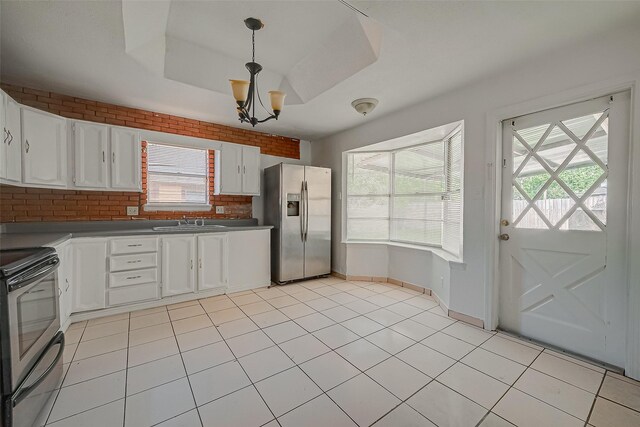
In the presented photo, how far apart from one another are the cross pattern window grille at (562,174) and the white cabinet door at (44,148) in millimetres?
4587

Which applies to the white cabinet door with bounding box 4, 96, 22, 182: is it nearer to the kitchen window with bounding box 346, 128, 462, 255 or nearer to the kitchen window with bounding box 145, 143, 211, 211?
the kitchen window with bounding box 145, 143, 211, 211

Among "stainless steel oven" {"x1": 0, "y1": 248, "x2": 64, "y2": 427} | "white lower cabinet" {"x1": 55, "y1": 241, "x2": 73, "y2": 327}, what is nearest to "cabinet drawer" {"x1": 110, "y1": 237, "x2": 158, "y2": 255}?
"white lower cabinet" {"x1": 55, "y1": 241, "x2": 73, "y2": 327}

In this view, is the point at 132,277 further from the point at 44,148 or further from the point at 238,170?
the point at 238,170

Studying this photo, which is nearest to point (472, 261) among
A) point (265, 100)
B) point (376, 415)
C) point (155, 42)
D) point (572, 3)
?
point (376, 415)

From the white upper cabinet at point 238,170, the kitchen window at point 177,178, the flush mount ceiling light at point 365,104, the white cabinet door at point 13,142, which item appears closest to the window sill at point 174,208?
the kitchen window at point 177,178

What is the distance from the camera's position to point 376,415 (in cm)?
149

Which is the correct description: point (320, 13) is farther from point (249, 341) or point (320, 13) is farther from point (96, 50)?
point (249, 341)

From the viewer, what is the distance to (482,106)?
8.45 ft

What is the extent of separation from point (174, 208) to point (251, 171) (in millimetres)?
1212

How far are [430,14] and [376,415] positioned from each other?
2535 millimetres

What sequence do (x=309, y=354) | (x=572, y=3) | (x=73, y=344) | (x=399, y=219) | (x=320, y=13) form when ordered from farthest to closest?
(x=399, y=219)
(x=73, y=344)
(x=309, y=354)
(x=320, y=13)
(x=572, y=3)

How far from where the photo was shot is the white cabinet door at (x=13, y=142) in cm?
225

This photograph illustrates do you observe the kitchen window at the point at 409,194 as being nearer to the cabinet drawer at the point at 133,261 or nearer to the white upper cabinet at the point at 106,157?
the cabinet drawer at the point at 133,261

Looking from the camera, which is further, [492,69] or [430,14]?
[492,69]
